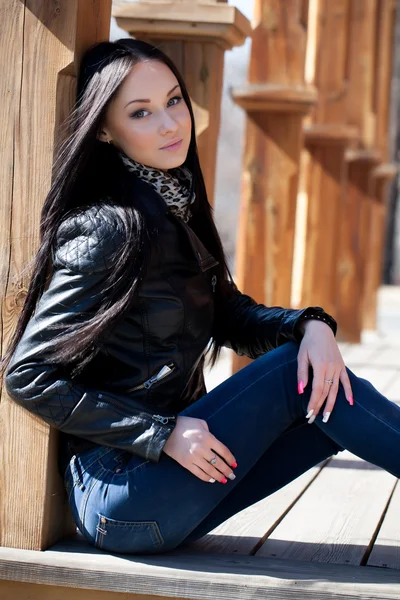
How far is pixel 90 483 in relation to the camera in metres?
2.28

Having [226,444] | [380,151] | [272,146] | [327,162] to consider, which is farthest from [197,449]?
[380,151]

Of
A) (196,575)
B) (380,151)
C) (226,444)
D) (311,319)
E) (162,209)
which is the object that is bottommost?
(196,575)

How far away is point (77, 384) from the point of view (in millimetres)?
2195

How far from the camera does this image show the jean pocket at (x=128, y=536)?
225 cm

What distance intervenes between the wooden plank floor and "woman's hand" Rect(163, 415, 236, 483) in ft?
1.24

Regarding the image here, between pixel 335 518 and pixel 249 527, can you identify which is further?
pixel 335 518

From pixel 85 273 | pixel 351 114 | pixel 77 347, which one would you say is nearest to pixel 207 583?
pixel 77 347

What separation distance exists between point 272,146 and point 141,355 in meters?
2.64

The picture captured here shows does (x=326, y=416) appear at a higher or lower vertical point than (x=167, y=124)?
lower

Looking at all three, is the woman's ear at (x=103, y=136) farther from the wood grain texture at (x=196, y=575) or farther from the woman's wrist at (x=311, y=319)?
the wood grain texture at (x=196, y=575)

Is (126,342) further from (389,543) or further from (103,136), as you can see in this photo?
(389,543)

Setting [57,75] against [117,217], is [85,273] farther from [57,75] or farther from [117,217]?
[57,75]

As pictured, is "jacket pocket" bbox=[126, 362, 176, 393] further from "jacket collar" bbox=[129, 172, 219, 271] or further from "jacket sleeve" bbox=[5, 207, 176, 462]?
"jacket collar" bbox=[129, 172, 219, 271]

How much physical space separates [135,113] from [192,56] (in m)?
0.87
